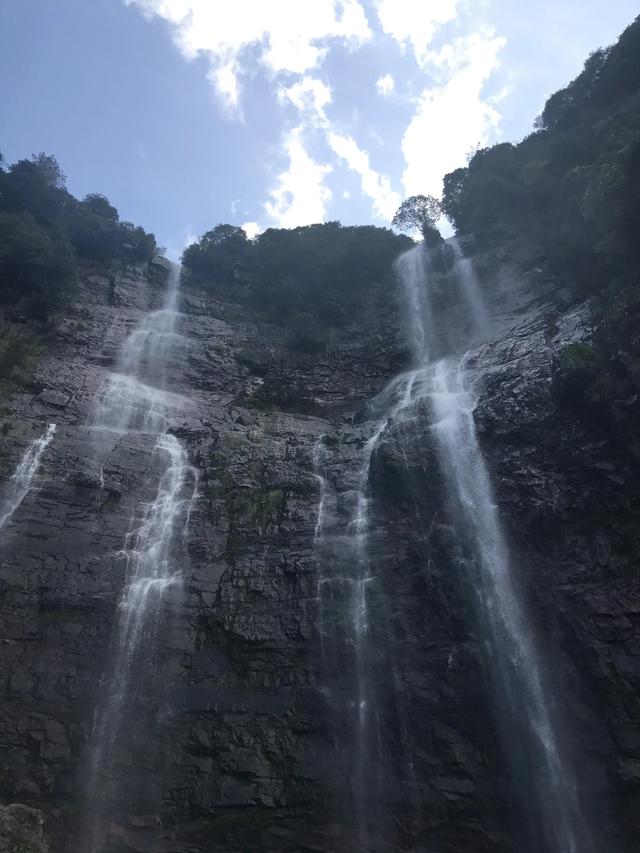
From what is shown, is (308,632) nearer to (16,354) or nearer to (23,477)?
(23,477)

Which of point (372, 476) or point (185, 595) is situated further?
point (372, 476)

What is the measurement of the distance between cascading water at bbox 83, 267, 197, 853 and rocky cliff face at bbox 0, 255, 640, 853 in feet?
0.99

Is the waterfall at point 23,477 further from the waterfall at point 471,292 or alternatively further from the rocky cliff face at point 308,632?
the waterfall at point 471,292

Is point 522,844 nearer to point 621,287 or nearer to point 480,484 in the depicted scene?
point 480,484

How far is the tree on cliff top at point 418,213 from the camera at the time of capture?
39000mm

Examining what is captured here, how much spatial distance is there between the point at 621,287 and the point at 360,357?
39.5 ft

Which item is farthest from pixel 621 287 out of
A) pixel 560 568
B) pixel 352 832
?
pixel 352 832

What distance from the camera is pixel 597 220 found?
22.0 m

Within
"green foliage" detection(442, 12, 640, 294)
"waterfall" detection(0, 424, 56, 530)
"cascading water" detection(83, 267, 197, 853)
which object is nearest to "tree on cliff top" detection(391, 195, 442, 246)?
"green foliage" detection(442, 12, 640, 294)

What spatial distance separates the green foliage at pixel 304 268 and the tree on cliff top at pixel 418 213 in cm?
263

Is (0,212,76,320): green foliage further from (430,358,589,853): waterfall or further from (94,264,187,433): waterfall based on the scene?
(430,358,589,853): waterfall

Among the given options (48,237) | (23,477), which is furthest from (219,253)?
(23,477)

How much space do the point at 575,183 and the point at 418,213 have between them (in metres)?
14.3

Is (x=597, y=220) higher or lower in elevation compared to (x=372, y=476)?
higher
